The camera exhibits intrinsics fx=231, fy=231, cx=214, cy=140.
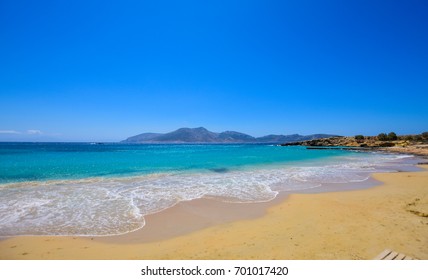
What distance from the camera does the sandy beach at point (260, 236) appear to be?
6.18 metres

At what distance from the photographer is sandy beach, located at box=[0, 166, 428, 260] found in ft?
20.3

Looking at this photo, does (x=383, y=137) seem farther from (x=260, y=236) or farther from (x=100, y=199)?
(x=100, y=199)

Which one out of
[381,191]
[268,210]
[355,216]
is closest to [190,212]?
[268,210]

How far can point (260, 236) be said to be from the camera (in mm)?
7223

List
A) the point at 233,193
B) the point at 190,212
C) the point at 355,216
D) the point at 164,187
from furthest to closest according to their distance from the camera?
1. the point at 164,187
2. the point at 233,193
3. the point at 190,212
4. the point at 355,216

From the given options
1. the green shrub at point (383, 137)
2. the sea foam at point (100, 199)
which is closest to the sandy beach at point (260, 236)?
the sea foam at point (100, 199)

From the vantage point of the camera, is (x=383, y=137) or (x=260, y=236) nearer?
(x=260, y=236)

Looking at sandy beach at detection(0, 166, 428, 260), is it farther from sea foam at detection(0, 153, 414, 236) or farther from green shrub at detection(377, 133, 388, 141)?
green shrub at detection(377, 133, 388, 141)

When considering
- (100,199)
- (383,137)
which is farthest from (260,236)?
(383,137)

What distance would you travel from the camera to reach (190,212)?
1014 centimetres

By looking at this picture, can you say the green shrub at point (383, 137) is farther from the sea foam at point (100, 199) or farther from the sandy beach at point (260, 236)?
the sandy beach at point (260, 236)
